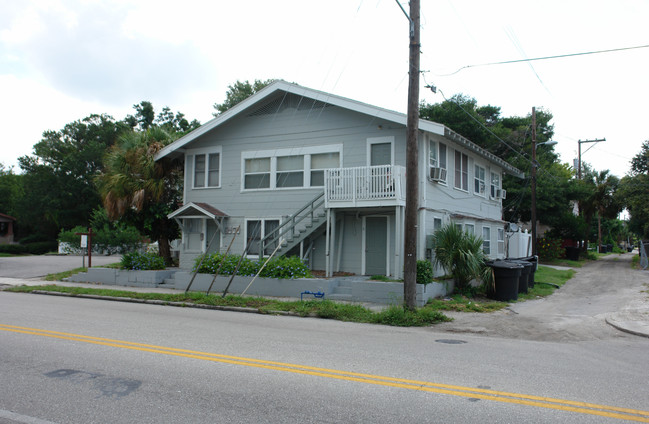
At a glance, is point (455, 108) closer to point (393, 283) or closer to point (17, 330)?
point (393, 283)

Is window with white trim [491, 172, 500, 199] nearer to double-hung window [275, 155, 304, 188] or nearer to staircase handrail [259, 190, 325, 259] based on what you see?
staircase handrail [259, 190, 325, 259]

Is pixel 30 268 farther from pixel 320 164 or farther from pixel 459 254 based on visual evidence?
pixel 459 254

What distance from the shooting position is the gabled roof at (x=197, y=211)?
18641mm

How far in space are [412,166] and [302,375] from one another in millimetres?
6603

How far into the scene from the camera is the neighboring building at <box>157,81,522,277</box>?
1609cm

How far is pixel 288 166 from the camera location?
18547 mm

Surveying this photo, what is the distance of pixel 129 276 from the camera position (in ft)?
60.0

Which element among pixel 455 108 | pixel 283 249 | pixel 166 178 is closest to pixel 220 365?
pixel 283 249

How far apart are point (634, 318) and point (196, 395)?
1052cm

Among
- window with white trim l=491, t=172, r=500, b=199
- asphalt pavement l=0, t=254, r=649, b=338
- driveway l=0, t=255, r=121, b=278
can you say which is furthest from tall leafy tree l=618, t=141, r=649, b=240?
driveway l=0, t=255, r=121, b=278

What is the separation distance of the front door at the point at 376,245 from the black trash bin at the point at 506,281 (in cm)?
373

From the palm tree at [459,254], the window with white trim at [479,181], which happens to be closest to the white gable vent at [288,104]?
the palm tree at [459,254]

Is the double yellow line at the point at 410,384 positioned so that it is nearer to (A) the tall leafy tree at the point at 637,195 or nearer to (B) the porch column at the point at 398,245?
(B) the porch column at the point at 398,245

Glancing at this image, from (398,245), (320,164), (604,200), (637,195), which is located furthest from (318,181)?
(604,200)
